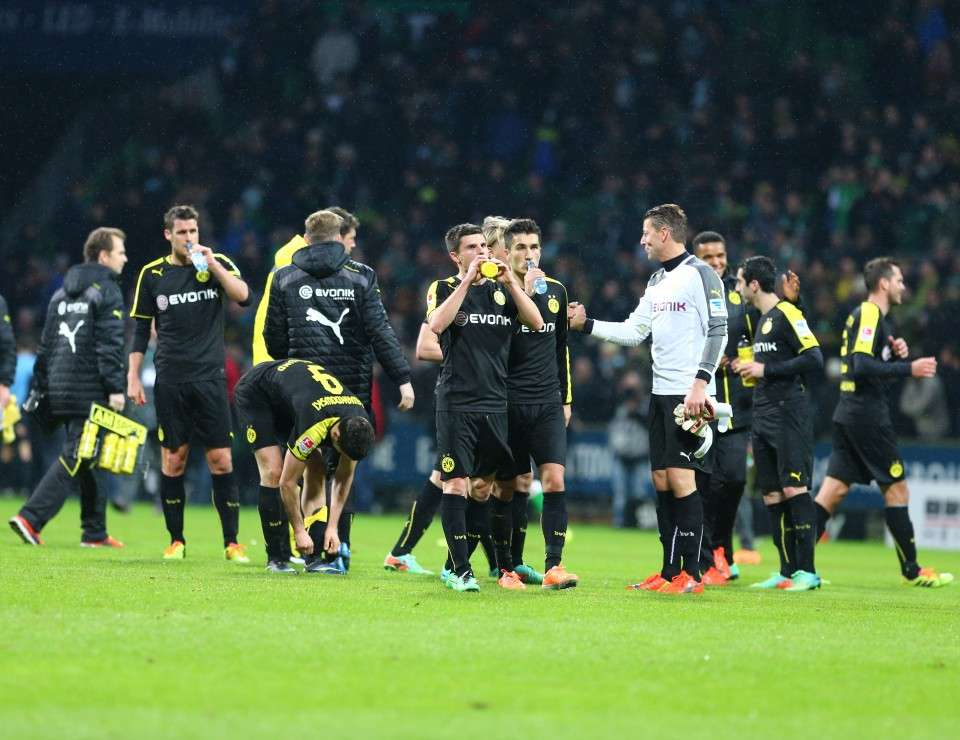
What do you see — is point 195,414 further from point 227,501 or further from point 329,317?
point 329,317

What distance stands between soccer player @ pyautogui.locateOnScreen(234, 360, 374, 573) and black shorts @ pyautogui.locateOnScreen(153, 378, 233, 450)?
3.91 ft

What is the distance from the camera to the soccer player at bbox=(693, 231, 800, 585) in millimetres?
10680

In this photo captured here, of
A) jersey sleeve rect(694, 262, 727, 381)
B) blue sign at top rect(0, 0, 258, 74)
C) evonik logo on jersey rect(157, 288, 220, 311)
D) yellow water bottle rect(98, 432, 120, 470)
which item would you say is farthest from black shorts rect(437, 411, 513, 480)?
blue sign at top rect(0, 0, 258, 74)

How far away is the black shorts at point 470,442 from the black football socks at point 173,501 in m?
2.98

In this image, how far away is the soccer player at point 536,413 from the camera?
9.00 metres

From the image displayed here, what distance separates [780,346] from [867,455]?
139 centimetres

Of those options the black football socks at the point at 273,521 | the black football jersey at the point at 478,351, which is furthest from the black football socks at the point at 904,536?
the black football socks at the point at 273,521

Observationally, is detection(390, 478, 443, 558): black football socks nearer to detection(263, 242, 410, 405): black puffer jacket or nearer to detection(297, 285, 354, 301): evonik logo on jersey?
detection(263, 242, 410, 405): black puffer jacket

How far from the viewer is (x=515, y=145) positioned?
26.3 metres

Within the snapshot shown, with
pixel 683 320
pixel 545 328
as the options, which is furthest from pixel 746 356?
pixel 545 328

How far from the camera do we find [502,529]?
9422 millimetres

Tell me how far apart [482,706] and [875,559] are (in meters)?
10.9

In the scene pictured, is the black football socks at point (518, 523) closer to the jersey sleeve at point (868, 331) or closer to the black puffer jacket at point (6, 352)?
the jersey sleeve at point (868, 331)

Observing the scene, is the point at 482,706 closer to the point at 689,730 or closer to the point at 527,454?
the point at 689,730
